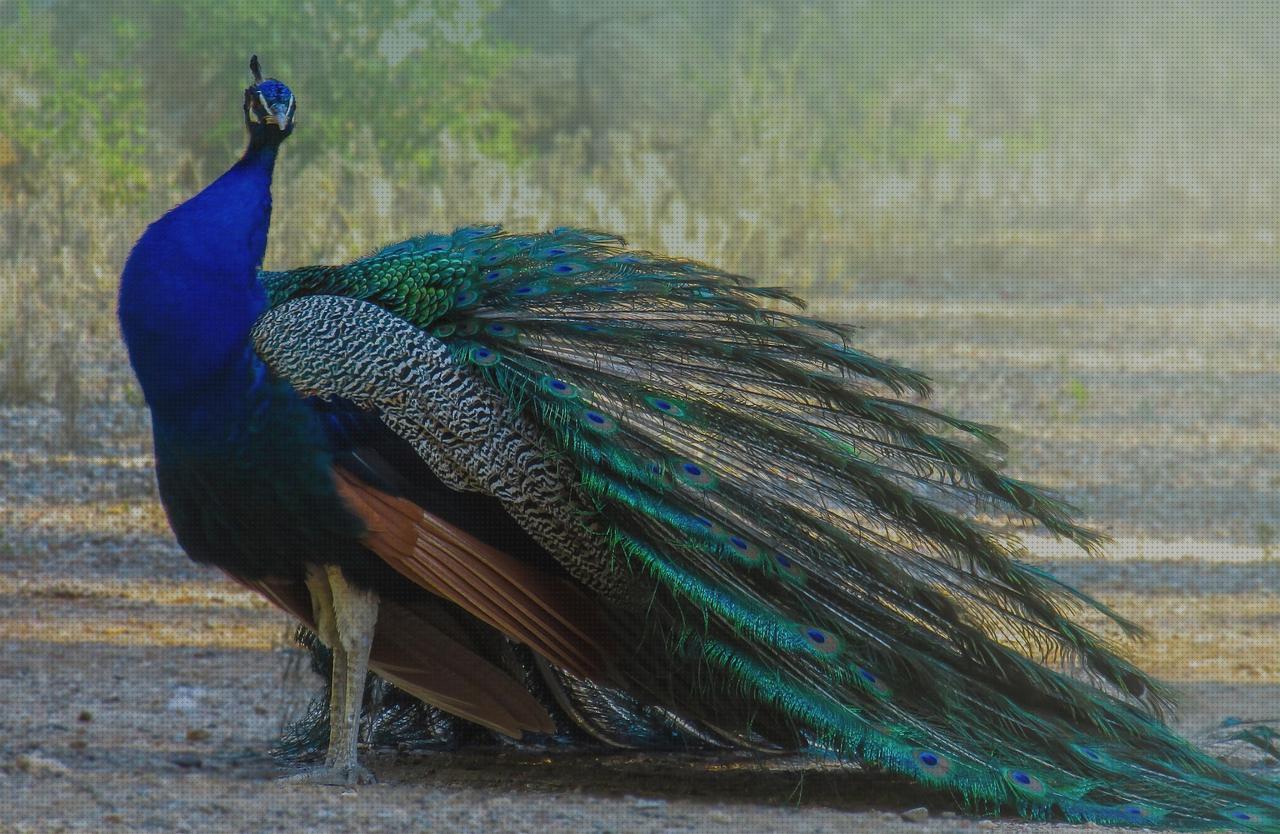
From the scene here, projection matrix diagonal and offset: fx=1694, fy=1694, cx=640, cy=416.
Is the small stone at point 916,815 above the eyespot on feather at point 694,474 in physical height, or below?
below

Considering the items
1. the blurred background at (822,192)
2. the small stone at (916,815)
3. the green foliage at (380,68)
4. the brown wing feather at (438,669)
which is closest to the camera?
the small stone at (916,815)

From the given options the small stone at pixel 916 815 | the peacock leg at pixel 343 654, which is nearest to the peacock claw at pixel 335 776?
the peacock leg at pixel 343 654

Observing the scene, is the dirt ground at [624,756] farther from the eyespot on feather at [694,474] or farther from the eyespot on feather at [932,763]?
the eyespot on feather at [694,474]

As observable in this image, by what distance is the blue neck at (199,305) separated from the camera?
310 cm

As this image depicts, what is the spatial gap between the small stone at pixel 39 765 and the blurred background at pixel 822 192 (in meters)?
1.39

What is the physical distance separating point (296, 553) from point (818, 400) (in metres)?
1.09

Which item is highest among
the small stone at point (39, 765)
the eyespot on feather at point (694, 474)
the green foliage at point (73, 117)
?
the green foliage at point (73, 117)

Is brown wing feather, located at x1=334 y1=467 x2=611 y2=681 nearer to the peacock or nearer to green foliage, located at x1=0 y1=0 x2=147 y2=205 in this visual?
the peacock

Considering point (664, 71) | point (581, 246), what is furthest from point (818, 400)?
point (664, 71)

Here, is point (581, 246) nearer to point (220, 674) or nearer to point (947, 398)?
point (220, 674)

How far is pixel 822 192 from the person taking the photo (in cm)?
1095

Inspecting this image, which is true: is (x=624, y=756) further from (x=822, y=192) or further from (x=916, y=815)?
(x=822, y=192)

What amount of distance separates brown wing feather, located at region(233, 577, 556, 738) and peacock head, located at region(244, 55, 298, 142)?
0.90m

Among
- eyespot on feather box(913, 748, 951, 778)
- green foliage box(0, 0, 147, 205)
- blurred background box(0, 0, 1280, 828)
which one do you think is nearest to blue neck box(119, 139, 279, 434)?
eyespot on feather box(913, 748, 951, 778)
